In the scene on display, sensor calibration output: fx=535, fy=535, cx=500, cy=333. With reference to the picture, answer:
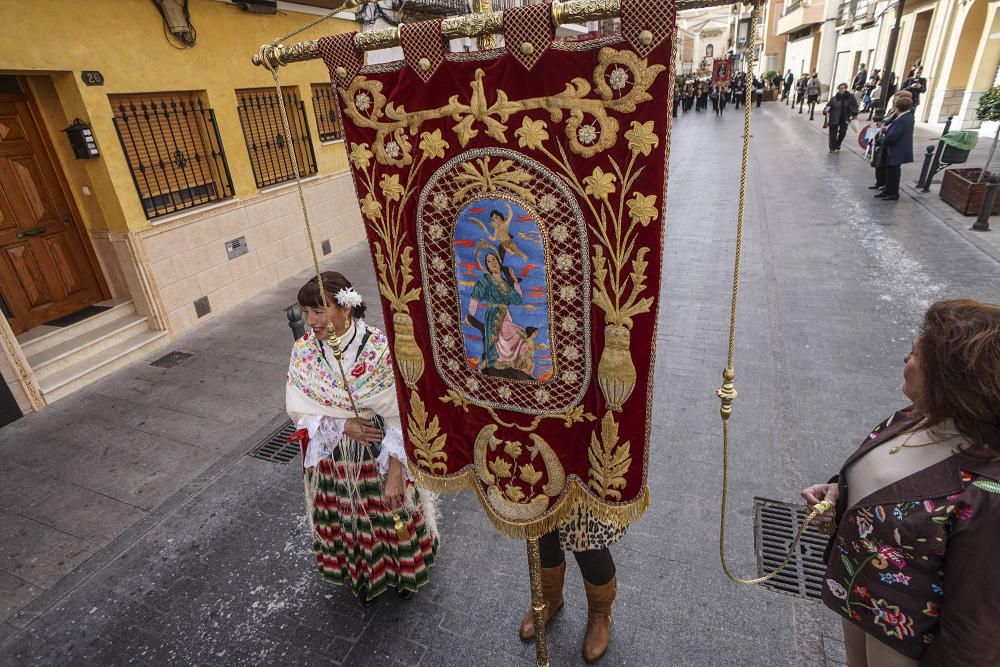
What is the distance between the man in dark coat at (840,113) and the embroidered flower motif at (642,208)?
1630 cm

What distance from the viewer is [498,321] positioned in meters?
1.85

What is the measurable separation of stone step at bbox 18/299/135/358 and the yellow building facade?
0.02 meters

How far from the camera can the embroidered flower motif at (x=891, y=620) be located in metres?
1.72

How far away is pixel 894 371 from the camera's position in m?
5.06

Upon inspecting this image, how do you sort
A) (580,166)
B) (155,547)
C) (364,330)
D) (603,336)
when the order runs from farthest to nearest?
1. (155,547)
2. (364,330)
3. (603,336)
4. (580,166)

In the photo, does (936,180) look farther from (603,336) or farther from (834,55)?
(834,55)

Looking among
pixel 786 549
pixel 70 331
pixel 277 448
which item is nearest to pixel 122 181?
pixel 70 331

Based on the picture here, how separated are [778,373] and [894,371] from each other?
1.03 metres

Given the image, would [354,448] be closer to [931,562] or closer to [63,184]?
[931,562]

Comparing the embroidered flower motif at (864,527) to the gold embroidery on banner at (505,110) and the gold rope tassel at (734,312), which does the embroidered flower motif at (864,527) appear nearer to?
the gold rope tassel at (734,312)

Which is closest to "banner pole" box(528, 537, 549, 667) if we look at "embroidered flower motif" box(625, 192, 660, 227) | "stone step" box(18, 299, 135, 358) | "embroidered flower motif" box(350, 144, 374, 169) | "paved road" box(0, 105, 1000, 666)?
"paved road" box(0, 105, 1000, 666)

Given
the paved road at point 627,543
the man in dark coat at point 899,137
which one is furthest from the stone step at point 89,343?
the man in dark coat at point 899,137

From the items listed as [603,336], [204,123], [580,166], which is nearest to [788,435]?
[603,336]

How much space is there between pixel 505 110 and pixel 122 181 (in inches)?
270
